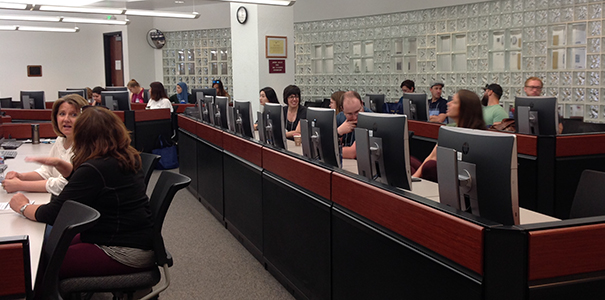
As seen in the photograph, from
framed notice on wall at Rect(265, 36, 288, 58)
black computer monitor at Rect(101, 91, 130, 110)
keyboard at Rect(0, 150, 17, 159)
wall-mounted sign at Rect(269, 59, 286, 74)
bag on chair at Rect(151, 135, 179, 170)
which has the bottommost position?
bag on chair at Rect(151, 135, 179, 170)

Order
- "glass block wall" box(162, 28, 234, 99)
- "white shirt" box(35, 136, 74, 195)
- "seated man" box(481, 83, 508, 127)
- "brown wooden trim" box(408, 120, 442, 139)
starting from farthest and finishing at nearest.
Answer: "glass block wall" box(162, 28, 234, 99), "seated man" box(481, 83, 508, 127), "brown wooden trim" box(408, 120, 442, 139), "white shirt" box(35, 136, 74, 195)

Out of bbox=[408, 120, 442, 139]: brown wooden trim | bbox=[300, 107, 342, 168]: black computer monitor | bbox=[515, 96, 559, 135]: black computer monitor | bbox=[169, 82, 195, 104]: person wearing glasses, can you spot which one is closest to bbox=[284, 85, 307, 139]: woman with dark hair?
bbox=[408, 120, 442, 139]: brown wooden trim

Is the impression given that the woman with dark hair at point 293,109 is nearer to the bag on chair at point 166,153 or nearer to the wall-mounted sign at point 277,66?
the wall-mounted sign at point 277,66

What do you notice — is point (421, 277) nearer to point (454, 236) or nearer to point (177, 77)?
point (454, 236)

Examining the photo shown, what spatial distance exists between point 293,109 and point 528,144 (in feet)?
9.03

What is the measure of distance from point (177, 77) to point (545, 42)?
9485 millimetres

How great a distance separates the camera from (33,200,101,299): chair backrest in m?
1.96

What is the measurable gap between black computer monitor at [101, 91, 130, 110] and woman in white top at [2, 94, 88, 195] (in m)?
4.72

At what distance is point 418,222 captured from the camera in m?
2.08

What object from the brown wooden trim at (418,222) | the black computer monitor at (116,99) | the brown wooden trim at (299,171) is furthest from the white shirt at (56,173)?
the black computer monitor at (116,99)

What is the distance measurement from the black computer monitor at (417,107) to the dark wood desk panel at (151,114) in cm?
422

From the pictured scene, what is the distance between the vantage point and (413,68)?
30.6 ft

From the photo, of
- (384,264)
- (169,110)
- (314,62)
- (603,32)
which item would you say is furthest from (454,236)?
(314,62)

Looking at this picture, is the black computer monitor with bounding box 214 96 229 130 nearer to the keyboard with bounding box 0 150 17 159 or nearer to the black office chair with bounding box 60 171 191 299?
the keyboard with bounding box 0 150 17 159
